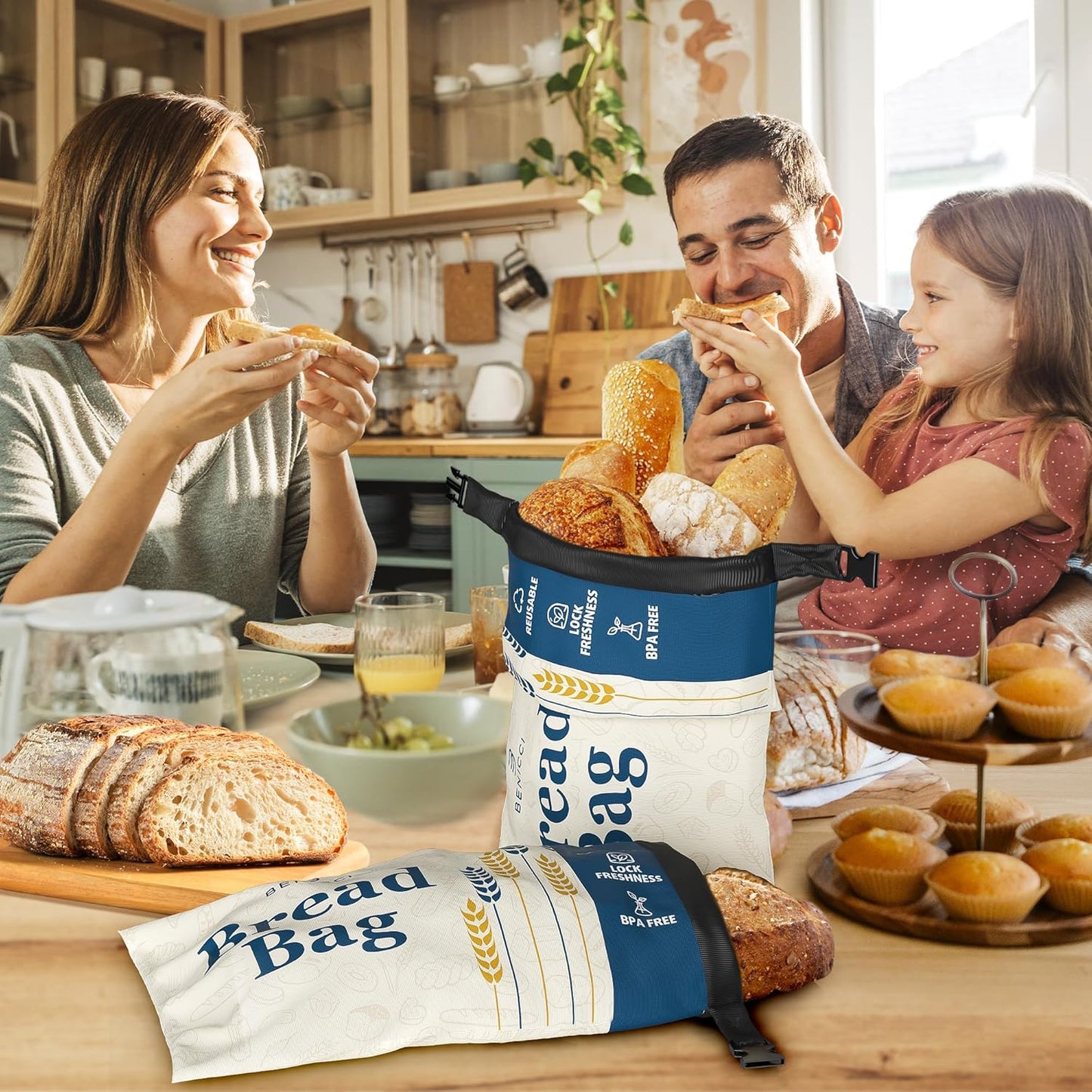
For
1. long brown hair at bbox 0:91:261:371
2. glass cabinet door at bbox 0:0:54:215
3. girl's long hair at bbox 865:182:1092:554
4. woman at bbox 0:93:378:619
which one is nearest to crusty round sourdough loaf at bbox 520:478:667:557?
woman at bbox 0:93:378:619

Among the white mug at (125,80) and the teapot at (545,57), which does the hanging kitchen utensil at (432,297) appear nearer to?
the teapot at (545,57)

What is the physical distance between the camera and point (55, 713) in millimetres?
759

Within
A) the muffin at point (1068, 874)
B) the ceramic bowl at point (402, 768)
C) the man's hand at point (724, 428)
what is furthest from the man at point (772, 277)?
the muffin at point (1068, 874)

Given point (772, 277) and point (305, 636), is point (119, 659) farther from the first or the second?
point (772, 277)

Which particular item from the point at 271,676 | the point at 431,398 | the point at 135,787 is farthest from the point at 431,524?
the point at 135,787

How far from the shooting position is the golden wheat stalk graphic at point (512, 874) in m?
0.50

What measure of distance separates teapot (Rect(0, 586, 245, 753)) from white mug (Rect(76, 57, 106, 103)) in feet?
10.7

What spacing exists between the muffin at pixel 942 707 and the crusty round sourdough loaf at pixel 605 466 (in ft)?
0.70

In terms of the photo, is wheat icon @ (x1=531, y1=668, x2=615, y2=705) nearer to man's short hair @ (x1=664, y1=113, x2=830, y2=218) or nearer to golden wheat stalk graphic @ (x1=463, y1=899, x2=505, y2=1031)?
golden wheat stalk graphic @ (x1=463, y1=899, x2=505, y2=1031)

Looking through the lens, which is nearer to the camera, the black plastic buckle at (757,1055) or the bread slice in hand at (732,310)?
the black plastic buckle at (757,1055)

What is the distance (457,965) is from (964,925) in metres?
0.27

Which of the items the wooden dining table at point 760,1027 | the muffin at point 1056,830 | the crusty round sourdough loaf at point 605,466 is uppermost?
the crusty round sourdough loaf at point 605,466

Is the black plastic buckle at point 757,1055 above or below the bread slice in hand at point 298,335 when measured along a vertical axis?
below

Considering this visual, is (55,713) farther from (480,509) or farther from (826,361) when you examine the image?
(826,361)
